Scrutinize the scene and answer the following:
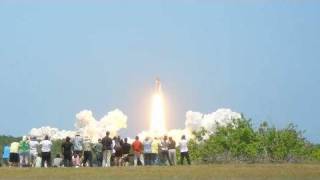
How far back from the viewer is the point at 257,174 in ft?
123

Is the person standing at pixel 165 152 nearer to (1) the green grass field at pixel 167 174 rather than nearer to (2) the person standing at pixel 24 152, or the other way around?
(2) the person standing at pixel 24 152

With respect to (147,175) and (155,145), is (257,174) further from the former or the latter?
(155,145)

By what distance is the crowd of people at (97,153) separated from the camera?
47906 mm

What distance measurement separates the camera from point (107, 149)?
47812 millimetres

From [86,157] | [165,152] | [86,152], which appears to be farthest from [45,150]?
[165,152]

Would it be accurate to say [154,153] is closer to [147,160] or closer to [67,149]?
[147,160]

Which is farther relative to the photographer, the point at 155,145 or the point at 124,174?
the point at 155,145

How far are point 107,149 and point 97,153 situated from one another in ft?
9.17

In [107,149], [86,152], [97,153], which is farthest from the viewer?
[97,153]

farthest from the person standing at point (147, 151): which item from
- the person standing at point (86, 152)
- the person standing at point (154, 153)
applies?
the person standing at point (86, 152)

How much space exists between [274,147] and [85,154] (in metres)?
26.6

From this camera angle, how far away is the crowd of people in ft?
157

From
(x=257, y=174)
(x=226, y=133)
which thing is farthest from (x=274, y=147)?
(x=257, y=174)

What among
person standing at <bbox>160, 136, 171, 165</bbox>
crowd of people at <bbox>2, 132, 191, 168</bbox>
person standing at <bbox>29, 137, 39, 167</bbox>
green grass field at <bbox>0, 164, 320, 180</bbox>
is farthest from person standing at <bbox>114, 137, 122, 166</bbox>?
green grass field at <bbox>0, 164, 320, 180</bbox>
